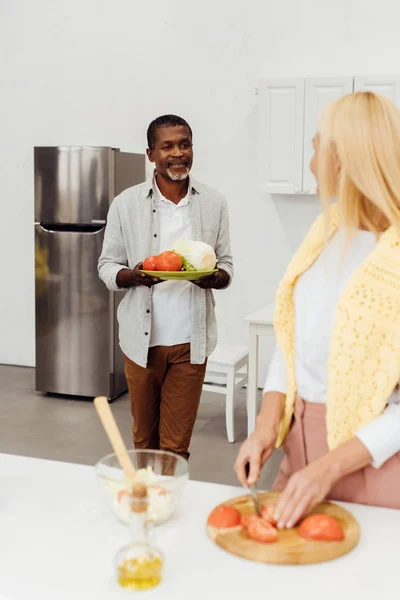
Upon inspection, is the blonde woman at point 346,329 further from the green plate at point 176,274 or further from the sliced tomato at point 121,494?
the green plate at point 176,274

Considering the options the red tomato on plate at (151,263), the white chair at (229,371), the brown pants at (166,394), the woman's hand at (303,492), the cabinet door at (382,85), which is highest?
→ the cabinet door at (382,85)

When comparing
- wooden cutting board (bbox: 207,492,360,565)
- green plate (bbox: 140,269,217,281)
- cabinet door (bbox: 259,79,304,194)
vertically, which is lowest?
wooden cutting board (bbox: 207,492,360,565)

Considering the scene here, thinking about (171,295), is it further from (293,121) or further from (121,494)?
(293,121)

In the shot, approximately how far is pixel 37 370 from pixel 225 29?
2652mm

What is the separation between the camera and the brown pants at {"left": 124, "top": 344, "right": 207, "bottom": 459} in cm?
299

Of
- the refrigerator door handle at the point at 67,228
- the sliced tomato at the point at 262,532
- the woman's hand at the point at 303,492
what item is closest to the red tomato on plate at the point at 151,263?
the woman's hand at the point at 303,492

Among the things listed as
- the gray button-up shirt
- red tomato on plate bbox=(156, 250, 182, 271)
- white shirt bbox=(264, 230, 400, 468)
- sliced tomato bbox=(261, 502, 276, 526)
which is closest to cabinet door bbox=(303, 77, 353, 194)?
the gray button-up shirt

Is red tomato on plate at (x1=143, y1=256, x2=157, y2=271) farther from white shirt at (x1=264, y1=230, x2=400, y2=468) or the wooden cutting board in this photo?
the wooden cutting board

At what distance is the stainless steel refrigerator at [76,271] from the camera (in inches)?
189

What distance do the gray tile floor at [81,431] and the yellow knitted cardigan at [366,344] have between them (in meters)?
2.06

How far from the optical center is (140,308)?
2.97 metres

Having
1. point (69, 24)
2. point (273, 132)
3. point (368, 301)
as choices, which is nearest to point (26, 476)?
point (368, 301)

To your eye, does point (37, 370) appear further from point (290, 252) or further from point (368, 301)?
point (368, 301)

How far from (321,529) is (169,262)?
1642 mm
